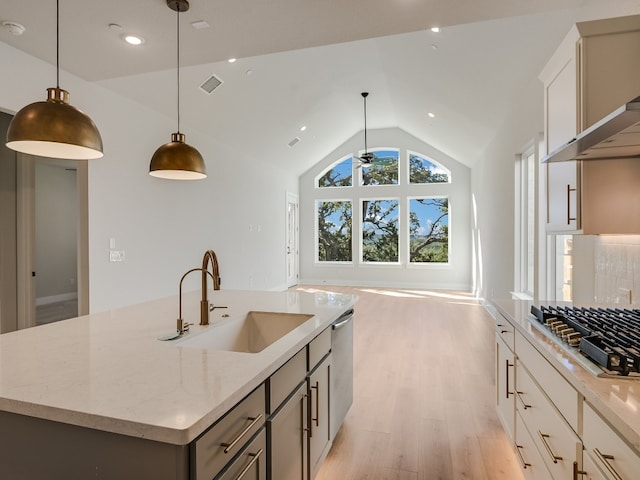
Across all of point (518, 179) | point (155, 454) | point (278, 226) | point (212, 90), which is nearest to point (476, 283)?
point (518, 179)

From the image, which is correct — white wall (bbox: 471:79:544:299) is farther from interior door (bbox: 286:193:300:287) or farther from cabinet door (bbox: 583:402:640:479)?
interior door (bbox: 286:193:300:287)

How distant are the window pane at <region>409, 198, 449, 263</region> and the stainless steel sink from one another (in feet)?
24.7

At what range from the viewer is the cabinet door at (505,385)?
6.72ft

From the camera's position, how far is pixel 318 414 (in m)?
1.82

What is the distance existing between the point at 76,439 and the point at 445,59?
183 inches

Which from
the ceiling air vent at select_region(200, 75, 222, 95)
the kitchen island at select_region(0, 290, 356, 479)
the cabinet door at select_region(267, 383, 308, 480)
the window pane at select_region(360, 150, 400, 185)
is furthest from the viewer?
the window pane at select_region(360, 150, 400, 185)

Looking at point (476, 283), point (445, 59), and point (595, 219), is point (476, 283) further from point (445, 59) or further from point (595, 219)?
point (595, 219)

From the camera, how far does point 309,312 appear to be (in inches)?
79.3

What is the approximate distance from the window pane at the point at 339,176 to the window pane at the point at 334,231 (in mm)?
507

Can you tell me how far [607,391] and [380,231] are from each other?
8.42 meters

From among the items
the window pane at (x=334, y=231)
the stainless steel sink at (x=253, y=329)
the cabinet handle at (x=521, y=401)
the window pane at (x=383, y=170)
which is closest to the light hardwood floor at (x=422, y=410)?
the cabinet handle at (x=521, y=401)

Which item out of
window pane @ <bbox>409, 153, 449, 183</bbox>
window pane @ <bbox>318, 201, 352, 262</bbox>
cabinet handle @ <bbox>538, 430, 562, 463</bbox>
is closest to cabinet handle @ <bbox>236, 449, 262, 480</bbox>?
cabinet handle @ <bbox>538, 430, 562, 463</bbox>

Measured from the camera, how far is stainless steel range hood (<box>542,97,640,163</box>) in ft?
3.62

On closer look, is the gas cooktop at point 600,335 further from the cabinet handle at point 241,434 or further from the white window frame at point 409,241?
the white window frame at point 409,241
